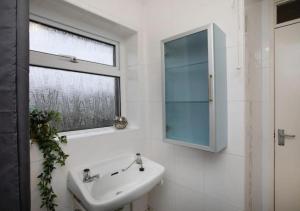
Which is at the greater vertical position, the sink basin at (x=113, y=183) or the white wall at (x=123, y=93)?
the white wall at (x=123, y=93)

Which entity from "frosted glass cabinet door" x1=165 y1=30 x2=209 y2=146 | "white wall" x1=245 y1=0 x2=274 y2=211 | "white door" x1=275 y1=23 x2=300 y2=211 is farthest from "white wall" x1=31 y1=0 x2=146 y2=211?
"white door" x1=275 y1=23 x2=300 y2=211

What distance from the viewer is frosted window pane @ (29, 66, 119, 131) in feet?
4.27

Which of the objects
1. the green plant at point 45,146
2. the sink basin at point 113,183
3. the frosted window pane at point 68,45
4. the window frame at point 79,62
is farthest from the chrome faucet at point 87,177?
the frosted window pane at point 68,45

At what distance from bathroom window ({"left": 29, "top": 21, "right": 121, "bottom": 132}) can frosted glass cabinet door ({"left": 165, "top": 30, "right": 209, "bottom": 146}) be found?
2.06 feet

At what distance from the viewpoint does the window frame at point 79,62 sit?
1244 millimetres

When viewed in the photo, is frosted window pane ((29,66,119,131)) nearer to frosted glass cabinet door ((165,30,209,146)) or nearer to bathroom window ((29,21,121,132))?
bathroom window ((29,21,121,132))

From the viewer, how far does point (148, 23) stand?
1737mm

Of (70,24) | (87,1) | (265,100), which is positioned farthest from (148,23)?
(265,100)

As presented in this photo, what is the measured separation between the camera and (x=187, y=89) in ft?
4.48

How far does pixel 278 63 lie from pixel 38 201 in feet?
6.57

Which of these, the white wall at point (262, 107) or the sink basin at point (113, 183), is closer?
the sink basin at point (113, 183)

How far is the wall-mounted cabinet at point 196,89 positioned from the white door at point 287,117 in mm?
550

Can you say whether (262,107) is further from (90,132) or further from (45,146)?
(45,146)

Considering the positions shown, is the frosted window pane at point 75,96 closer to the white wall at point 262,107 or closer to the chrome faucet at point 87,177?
the chrome faucet at point 87,177
